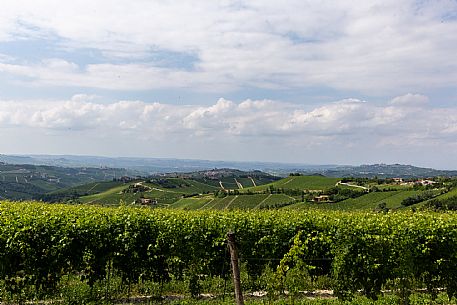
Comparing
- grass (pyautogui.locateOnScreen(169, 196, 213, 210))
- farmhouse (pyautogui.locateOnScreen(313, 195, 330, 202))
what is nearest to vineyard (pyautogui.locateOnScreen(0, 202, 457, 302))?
farmhouse (pyautogui.locateOnScreen(313, 195, 330, 202))

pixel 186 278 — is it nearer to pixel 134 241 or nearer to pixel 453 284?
pixel 134 241

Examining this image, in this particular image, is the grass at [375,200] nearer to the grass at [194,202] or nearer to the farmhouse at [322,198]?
the farmhouse at [322,198]

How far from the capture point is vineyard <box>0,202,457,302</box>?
12797 millimetres

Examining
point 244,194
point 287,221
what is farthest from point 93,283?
point 244,194

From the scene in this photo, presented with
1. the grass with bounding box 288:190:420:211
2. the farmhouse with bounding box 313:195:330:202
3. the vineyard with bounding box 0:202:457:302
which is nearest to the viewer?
the vineyard with bounding box 0:202:457:302

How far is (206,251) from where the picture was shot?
13828 mm

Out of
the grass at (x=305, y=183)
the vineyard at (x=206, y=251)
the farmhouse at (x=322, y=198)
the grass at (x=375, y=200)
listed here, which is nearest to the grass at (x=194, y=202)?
the grass at (x=305, y=183)

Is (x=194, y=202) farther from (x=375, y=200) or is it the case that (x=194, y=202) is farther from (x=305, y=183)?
(x=375, y=200)

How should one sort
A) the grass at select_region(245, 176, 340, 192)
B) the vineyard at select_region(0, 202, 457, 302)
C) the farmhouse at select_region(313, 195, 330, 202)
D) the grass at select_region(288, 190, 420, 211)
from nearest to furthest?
the vineyard at select_region(0, 202, 457, 302), the grass at select_region(288, 190, 420, 211), the farmhouse at select_region(313, 195, 330, 202), the grass at select_region(245, 176, 340, 192)

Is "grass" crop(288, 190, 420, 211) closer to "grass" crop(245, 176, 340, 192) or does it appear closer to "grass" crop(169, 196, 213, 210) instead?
"grass" crop(245, 176, 340, 192)

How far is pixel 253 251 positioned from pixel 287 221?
5.28 ft

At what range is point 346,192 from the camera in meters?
118

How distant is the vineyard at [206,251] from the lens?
12797 millimetres

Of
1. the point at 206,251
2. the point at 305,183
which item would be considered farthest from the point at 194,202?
the point at 206,251
